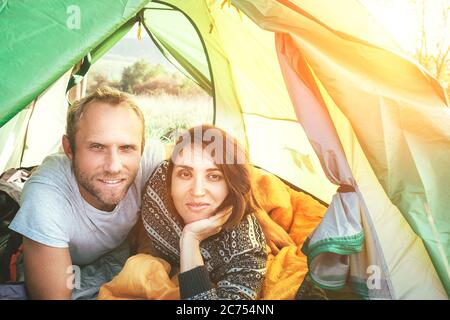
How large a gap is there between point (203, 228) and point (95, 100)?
0.61 meters

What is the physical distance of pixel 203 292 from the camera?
177cm

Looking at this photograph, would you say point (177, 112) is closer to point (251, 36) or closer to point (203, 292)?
point (251, 36)

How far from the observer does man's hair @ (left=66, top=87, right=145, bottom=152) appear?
181 cm

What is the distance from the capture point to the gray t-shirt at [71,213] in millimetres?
1715

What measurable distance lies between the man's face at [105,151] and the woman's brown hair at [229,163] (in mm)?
168

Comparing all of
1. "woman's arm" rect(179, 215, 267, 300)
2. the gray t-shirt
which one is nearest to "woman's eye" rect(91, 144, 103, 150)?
the gray t-shirt

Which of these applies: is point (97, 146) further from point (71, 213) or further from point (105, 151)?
point (71, 213)

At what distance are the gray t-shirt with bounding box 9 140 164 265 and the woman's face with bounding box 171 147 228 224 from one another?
0.13 meters

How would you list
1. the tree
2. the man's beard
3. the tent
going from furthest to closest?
the tree < the man's beard < the tent

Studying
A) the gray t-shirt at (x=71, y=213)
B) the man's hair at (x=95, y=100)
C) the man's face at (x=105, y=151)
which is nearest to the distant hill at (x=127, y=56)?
the man's hair at (x=95, y=100)

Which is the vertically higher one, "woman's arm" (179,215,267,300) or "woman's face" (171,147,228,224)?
"woman's face" (171,147,228,224)

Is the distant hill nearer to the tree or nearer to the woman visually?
the tree
